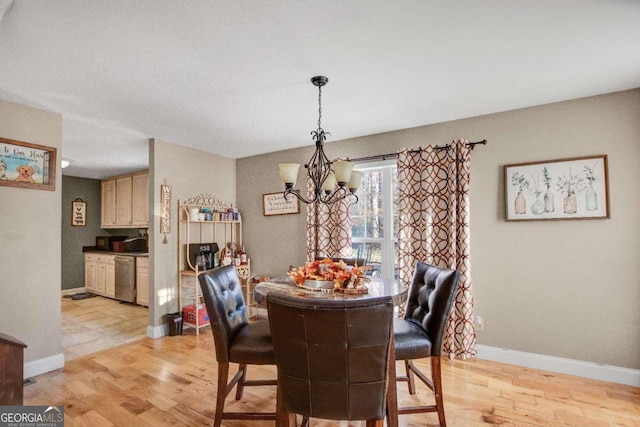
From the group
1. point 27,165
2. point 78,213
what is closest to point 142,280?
point 78,213

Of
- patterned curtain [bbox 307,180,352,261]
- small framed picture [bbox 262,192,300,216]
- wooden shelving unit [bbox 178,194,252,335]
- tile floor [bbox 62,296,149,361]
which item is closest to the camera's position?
tile floor [bbox 62,296,149,361]

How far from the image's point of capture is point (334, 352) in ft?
4.13

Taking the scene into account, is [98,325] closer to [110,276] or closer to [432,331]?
[110,276]

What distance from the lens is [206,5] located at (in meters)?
1.56

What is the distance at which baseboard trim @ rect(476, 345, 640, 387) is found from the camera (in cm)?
257

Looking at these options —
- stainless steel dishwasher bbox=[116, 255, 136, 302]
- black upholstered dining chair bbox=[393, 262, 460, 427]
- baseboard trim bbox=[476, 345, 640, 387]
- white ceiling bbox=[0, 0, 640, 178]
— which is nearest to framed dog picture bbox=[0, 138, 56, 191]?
white ceiling bbox=[0, 0, 640, 178]

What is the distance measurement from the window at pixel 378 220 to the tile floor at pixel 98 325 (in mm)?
2874

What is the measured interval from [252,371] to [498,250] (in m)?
2.60

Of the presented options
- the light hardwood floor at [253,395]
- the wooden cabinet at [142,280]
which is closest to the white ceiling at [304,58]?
the light hardwood floor at [253,395]

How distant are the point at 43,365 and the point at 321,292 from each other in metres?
2.73

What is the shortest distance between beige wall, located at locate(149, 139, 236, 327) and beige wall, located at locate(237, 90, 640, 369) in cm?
285

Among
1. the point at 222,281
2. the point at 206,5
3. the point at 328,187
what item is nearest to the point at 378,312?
the point at 222,281

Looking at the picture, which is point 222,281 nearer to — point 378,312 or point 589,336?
point 378,312

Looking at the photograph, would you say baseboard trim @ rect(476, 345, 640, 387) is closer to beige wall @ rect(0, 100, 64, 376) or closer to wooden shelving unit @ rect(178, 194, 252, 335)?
wooden shelving unit @ rect(178, 194, 252, 335)
